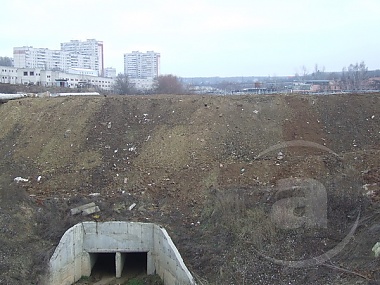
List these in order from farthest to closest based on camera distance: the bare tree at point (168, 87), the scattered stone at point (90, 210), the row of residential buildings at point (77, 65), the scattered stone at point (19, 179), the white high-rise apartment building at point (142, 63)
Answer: the white high-rise apartment building at point (142, 63), the row of residential buildings at point (77, 65), the bare tree at point (168, 87), the scattered stone at point (19, 179), the scattered stone at point (90, 210)

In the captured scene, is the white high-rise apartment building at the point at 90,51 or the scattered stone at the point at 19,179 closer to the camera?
the scattered stone at the point at 19,179

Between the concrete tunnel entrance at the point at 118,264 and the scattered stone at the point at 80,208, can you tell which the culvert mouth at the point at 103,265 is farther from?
the scattered stone at the point at 80,208

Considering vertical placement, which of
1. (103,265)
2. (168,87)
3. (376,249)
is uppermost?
(168,87)

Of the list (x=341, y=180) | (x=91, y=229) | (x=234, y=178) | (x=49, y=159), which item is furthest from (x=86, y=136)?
(x=341, y=180)

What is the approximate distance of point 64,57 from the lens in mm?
111625

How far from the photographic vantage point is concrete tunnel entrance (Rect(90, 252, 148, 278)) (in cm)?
1467

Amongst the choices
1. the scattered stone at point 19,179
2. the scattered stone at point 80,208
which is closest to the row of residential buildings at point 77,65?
the scattered stone at point 19,179

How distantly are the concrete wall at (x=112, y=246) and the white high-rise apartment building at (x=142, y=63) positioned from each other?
407ft

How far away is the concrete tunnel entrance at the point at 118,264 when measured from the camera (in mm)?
14672

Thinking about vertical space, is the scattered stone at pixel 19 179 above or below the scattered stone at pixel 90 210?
above

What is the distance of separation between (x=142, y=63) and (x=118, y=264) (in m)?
127

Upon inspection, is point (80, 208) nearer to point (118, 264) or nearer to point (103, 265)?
point (118, 264)

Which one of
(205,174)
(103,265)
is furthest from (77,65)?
(205,174)

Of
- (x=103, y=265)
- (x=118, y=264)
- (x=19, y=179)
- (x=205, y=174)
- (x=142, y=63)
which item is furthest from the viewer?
(x=142, y=63)
